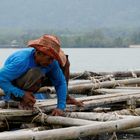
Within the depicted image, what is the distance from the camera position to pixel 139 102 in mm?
7961

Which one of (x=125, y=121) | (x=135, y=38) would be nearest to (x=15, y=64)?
(x=125, y=121)

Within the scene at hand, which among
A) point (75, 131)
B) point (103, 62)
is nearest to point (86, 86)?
point (75, 131)

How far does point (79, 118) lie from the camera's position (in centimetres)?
672

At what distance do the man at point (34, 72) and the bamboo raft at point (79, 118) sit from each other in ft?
0.58

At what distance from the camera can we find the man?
6434mm

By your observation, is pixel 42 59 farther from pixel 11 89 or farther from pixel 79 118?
pixel 79 118

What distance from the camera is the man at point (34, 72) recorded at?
253 inches

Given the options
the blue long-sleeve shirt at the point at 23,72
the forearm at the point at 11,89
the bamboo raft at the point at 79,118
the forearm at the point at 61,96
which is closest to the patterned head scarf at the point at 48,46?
the blue long-sleeve shirt at the point at 23,72

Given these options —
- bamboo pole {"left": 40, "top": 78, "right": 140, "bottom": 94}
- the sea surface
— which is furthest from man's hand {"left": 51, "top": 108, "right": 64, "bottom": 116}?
bamboo pole {"left": 40, "top": 78, "right": 140, "bottom": 94}

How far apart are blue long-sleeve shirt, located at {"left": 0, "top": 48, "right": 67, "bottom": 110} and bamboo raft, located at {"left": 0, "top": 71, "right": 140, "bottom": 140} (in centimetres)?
22

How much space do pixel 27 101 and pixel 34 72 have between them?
344 millimetres

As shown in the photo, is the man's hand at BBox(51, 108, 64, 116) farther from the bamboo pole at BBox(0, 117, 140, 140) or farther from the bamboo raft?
the bamboo pole at BBox(0, 117, 140, 140)

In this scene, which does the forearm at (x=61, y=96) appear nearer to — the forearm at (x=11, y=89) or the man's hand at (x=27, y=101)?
the man's hand at (x=27, y=101)

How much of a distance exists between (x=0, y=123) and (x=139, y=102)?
2.24 metres
